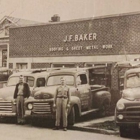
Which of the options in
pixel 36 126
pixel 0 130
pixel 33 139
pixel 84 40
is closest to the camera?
pixel 33 139

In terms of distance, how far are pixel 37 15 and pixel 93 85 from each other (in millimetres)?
2867

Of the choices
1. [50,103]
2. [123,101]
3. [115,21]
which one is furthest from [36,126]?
[115,21]

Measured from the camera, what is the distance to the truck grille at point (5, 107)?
11.1 metres

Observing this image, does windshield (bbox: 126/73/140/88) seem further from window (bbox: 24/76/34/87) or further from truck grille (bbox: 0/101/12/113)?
truck grille (bbox: 0/101/12/113)

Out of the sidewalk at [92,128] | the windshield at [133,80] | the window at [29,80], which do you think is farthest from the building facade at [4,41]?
the windshield at [133,80]

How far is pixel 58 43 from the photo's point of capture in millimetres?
16297

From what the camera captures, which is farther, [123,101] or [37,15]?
[37,15]

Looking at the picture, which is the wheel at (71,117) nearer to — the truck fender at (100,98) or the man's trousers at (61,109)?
the man's trousers at (61,109)

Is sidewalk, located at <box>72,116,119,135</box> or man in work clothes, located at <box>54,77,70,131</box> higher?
man in work clothes, located at <box>54,77,70,131</box>

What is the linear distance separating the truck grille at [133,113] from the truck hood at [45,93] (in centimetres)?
265

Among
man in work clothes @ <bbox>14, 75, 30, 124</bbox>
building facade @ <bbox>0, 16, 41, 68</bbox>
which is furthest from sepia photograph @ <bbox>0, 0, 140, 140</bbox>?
building facade @ <bbox>0, 16, 41, 68</bbox>

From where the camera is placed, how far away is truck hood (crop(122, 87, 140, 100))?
8263 mm

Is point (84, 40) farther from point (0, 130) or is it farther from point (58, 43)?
point (0, 130)

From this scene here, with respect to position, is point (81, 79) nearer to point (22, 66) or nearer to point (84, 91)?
point (84, 91)
